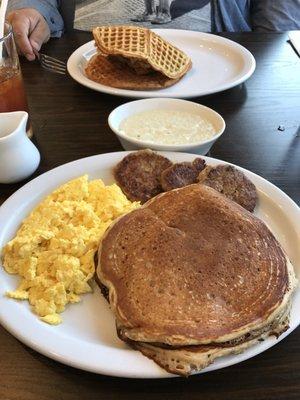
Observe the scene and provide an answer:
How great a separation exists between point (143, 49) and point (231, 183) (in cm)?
83

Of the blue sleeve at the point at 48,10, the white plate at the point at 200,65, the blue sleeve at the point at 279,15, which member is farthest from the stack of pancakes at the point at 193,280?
the blue sleeve at the point at 279,15

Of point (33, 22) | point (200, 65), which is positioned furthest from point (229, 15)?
point (33, 22)

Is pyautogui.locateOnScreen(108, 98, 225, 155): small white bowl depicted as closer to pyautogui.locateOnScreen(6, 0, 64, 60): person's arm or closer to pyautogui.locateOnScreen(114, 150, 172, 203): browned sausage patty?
pyautogui.locateOnScreen(114, 150, 172, 203): browned sausage patty

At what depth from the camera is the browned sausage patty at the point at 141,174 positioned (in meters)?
1.30

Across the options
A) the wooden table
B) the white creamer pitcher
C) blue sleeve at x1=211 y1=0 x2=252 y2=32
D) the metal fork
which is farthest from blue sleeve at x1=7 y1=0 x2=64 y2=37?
the white creamer pitcher

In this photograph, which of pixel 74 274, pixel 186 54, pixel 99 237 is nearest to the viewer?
pixel 74 274

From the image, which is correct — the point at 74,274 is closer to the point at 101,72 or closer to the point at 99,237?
the point at 99,237

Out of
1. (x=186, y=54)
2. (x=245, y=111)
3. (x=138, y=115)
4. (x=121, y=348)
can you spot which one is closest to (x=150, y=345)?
(x=121, y=348)

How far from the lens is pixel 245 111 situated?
1.79 meters

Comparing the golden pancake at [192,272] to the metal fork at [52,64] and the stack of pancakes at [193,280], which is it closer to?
the stack of pancakes at [193,280]

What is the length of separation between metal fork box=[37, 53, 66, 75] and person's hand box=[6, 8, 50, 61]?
0.14ft

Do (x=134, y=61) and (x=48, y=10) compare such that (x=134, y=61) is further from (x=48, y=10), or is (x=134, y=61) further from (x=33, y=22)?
(x=48, y=10)

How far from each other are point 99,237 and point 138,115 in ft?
2.06

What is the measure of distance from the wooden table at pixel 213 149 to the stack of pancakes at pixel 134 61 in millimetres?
97
